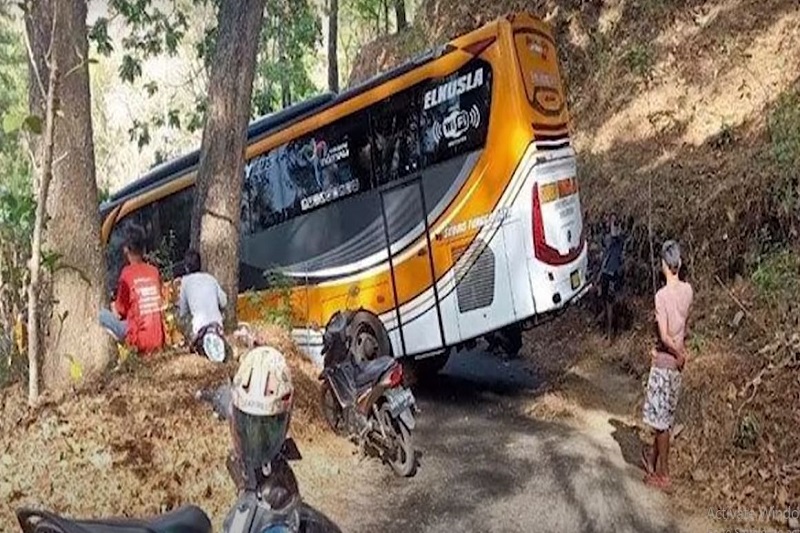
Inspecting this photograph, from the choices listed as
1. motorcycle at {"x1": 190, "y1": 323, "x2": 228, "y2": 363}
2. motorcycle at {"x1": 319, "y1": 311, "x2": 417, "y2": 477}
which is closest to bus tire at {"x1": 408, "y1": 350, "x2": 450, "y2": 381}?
motorcycle at {"x1": 319, "y1": 311, "x2": 417, "y2": 477}

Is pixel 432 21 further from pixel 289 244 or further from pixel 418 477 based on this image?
pixel 418 477

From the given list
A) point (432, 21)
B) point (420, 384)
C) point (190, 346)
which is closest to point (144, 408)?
point (190, 346)

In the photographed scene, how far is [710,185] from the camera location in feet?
34.7

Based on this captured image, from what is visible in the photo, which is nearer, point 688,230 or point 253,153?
point 688,230

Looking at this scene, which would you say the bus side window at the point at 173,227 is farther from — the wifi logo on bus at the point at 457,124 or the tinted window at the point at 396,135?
the wifi logo on bus at the point at 457,124

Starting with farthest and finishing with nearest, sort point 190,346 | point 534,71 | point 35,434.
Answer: point 534,71, point 190,346, point 35,434

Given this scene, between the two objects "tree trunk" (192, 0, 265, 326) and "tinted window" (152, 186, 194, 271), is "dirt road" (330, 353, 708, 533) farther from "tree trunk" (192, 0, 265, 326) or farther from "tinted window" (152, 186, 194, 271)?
"tinted window" (152, 186, 194, 271)

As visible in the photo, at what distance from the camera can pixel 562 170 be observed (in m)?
9.10

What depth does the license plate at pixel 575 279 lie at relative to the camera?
891 cm

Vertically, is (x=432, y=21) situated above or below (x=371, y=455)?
above

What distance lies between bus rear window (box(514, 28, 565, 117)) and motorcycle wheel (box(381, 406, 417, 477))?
3.68m

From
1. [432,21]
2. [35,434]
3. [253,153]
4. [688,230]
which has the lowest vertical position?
[35,434]

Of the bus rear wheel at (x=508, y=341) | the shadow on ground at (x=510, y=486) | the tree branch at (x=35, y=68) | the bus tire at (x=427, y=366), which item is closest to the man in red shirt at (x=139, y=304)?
the tree branch at (x=35, y=68)

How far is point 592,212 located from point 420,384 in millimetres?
3727
